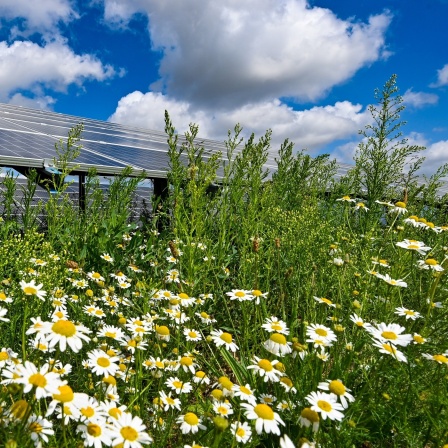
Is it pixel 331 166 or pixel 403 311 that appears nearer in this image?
pixel 403 311

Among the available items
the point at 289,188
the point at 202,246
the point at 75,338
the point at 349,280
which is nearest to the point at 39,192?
the point at 289,188

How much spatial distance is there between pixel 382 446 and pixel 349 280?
1152mm

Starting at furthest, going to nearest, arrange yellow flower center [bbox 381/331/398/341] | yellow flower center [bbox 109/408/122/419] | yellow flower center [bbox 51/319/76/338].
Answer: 1. yellow flower center [bbox 381/331/398/341]
2. yellow flower center [bbox 51/319/76/338]
3. yellow flower center [bbox 109/408/122/419]

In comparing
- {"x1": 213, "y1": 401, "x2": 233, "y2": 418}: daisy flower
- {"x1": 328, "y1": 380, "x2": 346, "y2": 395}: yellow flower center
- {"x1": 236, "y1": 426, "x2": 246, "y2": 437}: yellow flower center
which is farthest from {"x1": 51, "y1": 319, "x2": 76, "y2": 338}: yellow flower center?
{"x1": 328, "y1": 380, "x2": 346, "y2": 395}: yellow flower center

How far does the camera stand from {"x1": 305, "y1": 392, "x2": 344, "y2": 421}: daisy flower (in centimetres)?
128

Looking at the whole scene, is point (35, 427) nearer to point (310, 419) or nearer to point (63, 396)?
point (63, 396)

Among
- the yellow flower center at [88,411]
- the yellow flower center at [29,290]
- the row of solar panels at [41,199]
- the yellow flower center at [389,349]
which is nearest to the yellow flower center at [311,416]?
the yellow flower center at [389,349]

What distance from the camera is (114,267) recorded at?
10.4ft

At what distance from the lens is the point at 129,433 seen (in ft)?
3.41

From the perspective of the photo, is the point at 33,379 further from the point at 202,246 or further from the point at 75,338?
the point at 202,246

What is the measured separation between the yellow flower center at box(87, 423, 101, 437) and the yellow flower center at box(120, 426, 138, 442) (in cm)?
6

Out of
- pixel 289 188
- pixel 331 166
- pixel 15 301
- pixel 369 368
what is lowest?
pixel 369 368

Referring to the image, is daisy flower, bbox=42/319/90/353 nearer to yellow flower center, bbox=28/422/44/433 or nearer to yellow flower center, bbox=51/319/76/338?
yellow flower center, bbox=51/319/76/338

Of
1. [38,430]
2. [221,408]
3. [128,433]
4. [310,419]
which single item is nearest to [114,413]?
[128,433]
